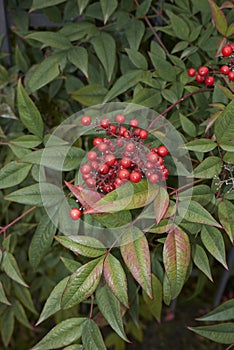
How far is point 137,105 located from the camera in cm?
80

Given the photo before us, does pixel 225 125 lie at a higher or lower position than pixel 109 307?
higher

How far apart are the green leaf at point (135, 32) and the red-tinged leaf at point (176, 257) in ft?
1.43

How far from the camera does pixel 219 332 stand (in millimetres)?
743

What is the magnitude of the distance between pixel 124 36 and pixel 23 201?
444mm

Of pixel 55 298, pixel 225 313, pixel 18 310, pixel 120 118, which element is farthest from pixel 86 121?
pixel 18 310

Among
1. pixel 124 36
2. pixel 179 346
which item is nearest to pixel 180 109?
pixel 124 36

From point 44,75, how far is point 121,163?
331 millimetres

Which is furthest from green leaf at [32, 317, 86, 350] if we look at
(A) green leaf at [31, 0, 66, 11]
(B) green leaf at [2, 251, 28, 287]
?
(A) green leaf at [31, 0, 66, 11]

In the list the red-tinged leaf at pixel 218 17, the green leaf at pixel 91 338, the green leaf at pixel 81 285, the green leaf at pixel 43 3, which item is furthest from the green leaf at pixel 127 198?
the green leaf at pixel 43 3

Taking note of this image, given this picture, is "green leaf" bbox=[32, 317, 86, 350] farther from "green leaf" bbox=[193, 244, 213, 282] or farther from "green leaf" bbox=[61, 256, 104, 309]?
"green leaf" bbox=[193, 244, 213, 282]

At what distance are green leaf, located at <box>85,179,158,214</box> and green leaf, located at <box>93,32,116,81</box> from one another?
0.33 meters

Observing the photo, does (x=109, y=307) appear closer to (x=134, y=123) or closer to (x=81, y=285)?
(x=81, y=285)

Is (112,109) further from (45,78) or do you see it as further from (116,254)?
(116,254)

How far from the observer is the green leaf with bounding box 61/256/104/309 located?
24.8 inches
